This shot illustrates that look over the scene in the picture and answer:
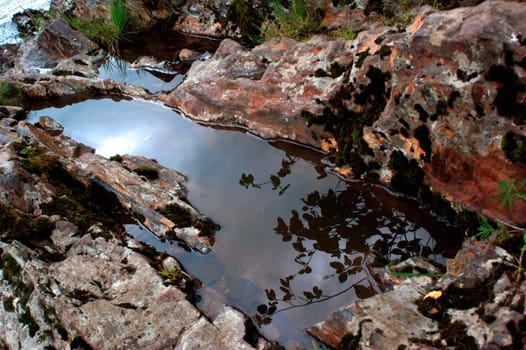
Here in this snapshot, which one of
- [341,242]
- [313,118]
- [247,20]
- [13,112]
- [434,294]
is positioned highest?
[247,20]

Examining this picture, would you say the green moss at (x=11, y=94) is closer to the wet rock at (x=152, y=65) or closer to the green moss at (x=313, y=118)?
the wet rock at (x=152, y=65)

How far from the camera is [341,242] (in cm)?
436

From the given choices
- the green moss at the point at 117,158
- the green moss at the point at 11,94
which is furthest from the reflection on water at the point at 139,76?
the green moss at the point at 117,158

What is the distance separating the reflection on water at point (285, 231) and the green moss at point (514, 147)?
37.6 inches

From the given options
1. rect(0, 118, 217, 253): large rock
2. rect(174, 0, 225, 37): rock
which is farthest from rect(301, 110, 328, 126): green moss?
rect(174, 0, 225, 37): rock

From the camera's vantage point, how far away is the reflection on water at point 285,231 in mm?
3902

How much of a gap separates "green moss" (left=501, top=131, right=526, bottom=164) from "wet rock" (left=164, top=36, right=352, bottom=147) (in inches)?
90.4

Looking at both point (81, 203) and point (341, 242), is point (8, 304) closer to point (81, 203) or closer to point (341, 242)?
point (81, 203)

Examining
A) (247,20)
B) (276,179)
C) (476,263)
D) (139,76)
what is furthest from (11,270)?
(247,20)

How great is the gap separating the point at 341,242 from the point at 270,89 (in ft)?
9.59

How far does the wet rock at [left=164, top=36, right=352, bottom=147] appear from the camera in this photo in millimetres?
5938

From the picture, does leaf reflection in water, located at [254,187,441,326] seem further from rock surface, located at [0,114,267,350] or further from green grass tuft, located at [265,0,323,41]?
green grass tuft, located at [265,0,323,41]

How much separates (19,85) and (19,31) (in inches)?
205

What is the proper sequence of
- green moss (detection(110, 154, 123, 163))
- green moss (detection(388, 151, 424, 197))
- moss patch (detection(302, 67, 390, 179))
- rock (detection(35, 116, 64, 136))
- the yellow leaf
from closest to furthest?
the yellow leaf, green moss (detection(388, 151, 424, 197)), moss patch (detection(302, 67, 390, 179)), green moss (detection(110, 154, 123, 163)), rock (detection(35, 116, 64, 136))
